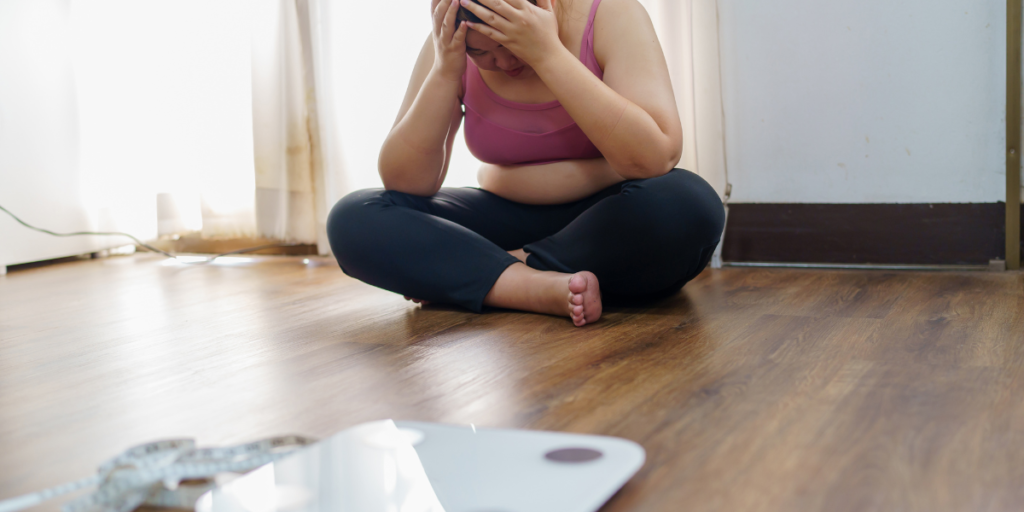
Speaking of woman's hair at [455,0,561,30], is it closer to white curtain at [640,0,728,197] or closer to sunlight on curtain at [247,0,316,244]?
white curtain at [640,0,728,197]

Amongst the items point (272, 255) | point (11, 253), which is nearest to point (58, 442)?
point (272, 255)

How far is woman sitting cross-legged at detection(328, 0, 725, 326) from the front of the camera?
3.39 feet

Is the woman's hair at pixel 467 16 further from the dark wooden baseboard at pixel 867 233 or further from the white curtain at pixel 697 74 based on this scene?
the dark wooden baseboard at pixel 867 233

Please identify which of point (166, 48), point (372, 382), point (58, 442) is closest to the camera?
point (58, 442)

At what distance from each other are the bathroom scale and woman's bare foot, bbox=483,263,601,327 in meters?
0.46

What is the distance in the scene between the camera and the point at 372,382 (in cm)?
86

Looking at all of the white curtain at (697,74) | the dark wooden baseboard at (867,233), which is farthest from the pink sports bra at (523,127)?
the dark wooden baseboard at (867,233)

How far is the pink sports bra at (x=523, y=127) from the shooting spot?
1.17 metres

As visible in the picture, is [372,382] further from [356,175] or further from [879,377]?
[356,175]

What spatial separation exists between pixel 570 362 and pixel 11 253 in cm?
179

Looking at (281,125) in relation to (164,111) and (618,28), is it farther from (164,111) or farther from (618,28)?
(618,28)

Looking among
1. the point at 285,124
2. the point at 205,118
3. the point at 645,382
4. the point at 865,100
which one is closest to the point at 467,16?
the point at 645,382

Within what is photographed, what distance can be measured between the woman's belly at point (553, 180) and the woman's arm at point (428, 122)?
0.11m

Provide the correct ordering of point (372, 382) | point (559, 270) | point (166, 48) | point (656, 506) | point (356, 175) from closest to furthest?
1. point (656, 506)
2. point (372, 382)
3. point (559, 270)
4. point (356, 175)
5. point (166, 48)
